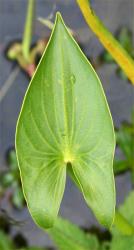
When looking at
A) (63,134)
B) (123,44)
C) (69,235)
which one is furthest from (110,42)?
(123,44)

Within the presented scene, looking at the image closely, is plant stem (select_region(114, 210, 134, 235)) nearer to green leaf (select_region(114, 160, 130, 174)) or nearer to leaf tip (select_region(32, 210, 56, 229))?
leaf tip (select_region(32, 210, 56, 229))

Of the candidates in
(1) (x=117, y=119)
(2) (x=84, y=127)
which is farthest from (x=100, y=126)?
(1) (x=117, y=119)

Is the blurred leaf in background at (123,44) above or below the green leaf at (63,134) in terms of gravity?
below

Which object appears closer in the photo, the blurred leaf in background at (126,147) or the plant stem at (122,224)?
the plant stem at (122,224)

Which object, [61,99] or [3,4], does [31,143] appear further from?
[3,4]

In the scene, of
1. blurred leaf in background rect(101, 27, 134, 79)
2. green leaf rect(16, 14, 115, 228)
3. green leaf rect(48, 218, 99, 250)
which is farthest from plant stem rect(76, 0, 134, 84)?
blurred leaf in background rect(101, 27, 134, 79)

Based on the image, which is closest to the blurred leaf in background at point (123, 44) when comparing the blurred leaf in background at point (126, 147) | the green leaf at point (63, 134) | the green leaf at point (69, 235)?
the blurred leaf in background at point (126, 147)

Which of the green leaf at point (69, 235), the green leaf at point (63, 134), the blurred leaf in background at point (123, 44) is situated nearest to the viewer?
the green leaf at point (63, 134)

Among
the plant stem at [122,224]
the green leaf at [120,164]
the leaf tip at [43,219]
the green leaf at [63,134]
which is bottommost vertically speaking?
the green leaf at [120,164]

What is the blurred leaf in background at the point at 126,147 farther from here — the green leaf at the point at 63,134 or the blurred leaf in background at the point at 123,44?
the green leaf at the point at 63,134

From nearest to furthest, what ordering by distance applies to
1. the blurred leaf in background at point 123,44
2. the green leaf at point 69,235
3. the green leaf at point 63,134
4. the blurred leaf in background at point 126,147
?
the green leaf at point 63,134 → the green leaf at point 69,235 → the blurred leaf in background at point 126,147 → the blurred leaf in background at point 123,44
